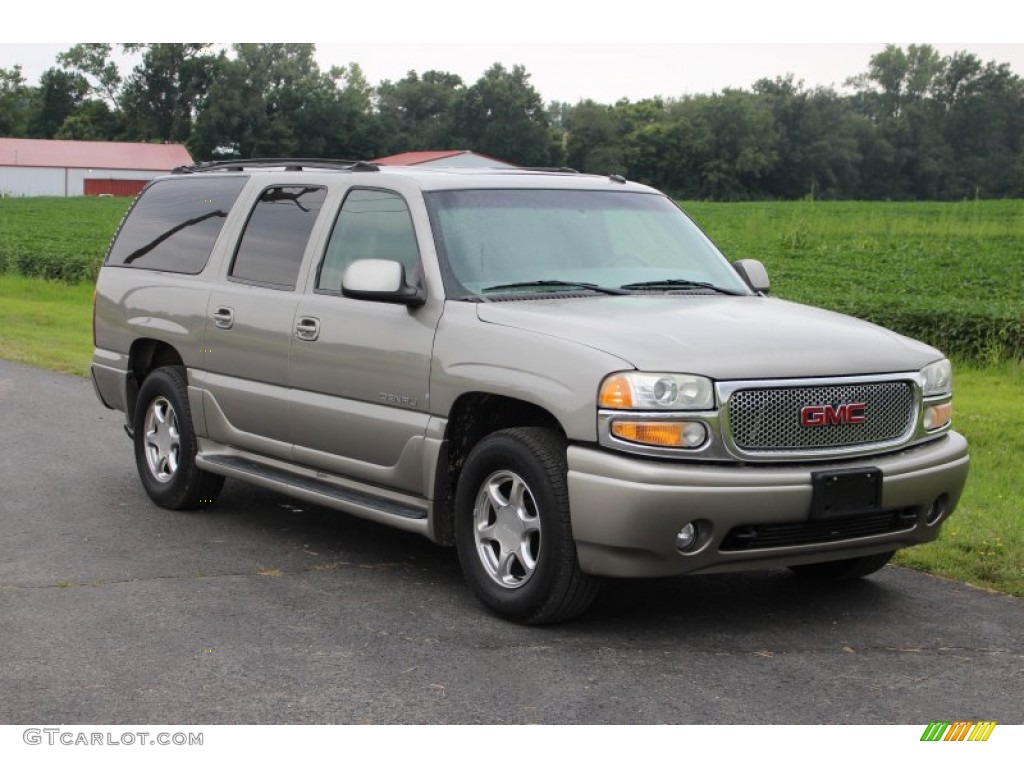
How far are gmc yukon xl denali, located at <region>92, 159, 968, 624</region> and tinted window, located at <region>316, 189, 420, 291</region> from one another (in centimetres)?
2

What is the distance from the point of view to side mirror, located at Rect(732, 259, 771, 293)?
24.4 ft

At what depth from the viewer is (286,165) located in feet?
26.7

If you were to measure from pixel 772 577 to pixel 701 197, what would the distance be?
95.7 meters

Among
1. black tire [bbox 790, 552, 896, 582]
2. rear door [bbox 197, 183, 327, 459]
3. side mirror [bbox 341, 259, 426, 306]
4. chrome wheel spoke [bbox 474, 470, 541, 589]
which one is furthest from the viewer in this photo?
rear door [bbox 197, 183, 327, 459]

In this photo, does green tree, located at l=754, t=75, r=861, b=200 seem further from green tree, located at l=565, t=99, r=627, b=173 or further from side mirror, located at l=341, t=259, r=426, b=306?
side mirror, located at l=341, t=259, r=426, b=306

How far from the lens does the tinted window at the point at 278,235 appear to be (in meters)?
7.53

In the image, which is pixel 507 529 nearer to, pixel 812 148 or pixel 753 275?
pixel 753 275

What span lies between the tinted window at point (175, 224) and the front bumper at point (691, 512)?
3.37 meters

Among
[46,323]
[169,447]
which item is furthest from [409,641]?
[46,323]

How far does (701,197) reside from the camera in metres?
101

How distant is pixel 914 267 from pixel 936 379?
876 inches

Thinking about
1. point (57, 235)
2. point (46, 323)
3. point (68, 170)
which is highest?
point (46, 323)

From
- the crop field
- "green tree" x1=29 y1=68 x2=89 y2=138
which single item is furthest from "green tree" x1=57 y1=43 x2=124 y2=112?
the crop field
